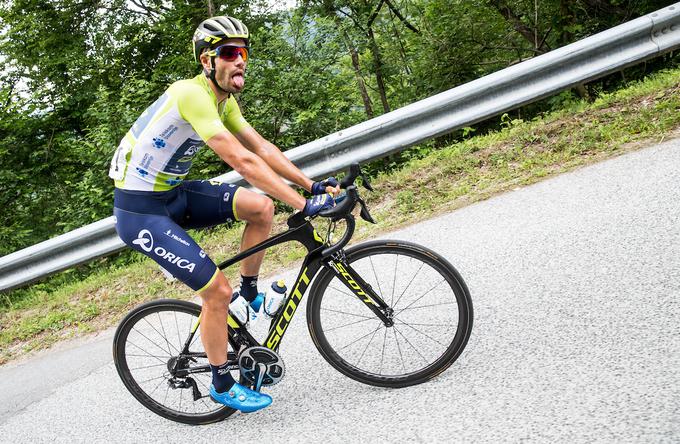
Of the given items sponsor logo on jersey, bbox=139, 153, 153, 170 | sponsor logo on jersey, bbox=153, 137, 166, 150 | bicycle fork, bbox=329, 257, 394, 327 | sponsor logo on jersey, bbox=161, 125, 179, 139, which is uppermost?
sponsor logo on jersey, bbox=161, 125, 179, 139

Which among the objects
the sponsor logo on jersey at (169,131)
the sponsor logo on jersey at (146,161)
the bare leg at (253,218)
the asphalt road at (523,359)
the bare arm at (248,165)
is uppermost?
the sponsor logo on jersey at (169,131)

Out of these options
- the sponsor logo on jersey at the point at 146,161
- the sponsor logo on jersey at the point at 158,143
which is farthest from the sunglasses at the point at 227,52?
the sponsor logo on jersey at the point at 146,161

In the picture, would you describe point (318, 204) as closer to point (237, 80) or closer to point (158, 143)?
point (237, 80)

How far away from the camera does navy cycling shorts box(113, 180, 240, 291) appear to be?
10.5 feet

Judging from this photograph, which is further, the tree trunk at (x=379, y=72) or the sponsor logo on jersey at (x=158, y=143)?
the tree trunk at (x=379, y=72)

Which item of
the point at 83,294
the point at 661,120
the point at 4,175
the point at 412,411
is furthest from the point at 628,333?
the point at 4,175

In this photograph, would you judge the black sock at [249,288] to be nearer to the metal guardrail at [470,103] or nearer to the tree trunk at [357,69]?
the metal guardrail at [470,103]

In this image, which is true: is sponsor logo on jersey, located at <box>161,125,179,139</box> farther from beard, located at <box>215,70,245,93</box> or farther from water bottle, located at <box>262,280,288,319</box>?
water bottle, located at <box>262,280,288,319</box>

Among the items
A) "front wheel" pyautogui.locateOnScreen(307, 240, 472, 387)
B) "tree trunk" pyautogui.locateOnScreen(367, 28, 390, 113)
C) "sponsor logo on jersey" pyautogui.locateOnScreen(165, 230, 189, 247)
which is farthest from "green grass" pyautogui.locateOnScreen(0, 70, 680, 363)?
"tree trunk" pyautogui.locateOnScreen(367, 28, 390, 113)

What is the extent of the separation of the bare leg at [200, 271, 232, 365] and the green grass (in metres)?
2.13

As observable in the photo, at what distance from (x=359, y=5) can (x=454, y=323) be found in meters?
10.8

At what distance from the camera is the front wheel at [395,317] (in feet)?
10.6

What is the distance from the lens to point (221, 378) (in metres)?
3.38

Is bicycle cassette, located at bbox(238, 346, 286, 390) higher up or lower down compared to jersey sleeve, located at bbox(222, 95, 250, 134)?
lower down
